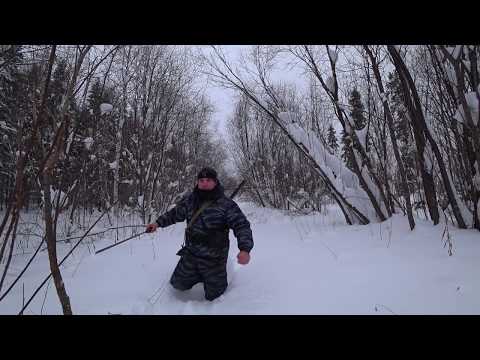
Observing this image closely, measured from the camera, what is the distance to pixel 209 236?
9.40ft

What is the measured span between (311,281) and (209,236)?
1.11 m

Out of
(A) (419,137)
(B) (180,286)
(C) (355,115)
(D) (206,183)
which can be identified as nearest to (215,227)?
(D) (206,183)

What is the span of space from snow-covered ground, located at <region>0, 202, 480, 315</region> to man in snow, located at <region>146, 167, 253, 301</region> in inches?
6.8

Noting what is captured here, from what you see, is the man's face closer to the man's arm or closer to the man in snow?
the man in snow

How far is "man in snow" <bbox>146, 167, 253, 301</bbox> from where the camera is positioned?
275cm

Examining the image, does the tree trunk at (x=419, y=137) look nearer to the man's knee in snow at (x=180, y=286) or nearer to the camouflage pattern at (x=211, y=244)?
→ the camouflage pattern at (x=211, y=244)

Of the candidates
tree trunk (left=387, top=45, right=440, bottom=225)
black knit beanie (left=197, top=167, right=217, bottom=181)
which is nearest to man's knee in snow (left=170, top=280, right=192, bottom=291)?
black knit beanie (left=197, top=167, right=217, bottom=181)

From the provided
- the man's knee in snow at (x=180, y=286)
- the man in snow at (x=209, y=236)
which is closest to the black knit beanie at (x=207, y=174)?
the man in snow at (x=209, y=236)

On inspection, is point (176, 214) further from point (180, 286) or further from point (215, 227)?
point (180, 286)

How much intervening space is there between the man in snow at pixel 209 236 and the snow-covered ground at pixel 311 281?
0.17 meters

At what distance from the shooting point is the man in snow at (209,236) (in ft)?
9.02

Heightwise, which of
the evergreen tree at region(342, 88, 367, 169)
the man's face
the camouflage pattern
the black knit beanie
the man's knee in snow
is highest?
the evergreen tree at region(342, 88, 367, 169)
